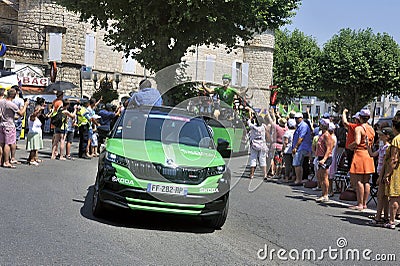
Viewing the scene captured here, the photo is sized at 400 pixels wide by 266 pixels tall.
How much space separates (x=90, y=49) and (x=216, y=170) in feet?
109

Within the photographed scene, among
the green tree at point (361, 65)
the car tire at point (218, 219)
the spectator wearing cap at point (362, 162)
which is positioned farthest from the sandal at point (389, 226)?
the green tree at point (361, 65)

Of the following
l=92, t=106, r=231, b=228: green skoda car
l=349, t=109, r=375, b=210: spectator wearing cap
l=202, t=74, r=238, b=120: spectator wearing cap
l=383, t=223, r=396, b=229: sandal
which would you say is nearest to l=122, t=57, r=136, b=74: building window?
l=202, t=74, r=238, b=120: spectator wearing cap

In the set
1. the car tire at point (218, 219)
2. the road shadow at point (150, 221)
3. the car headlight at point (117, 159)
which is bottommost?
the road shadow at point (150, 221)

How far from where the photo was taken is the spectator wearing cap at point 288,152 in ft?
51.2

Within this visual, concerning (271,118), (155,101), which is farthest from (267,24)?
(155,101)

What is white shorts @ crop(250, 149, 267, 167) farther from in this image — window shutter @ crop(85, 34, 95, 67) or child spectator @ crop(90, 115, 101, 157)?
window shutter @ crop(85, 34, 95, 67)

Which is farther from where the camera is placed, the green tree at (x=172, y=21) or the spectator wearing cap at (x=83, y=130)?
the green tree at (x=172, y=21)

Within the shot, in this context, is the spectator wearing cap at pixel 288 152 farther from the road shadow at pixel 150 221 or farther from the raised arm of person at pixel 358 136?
the road shadow at pixel 150 221

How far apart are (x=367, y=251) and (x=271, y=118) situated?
8624mm

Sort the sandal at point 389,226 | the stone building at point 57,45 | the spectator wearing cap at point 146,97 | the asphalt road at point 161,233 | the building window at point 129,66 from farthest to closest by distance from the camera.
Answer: the building window at point 129,66 → the stone building at point 57,45 → the spectator wearing cap at point 146,97 → the sandal at point 389,226 → the asphalt road at point 161,233

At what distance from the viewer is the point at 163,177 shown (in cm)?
750

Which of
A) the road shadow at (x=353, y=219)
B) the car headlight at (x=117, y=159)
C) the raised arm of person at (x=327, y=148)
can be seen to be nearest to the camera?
the car headlight at (x=117, y=159)

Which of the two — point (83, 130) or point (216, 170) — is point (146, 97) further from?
point (83, 130)

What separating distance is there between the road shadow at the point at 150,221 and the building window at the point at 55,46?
30085mm
